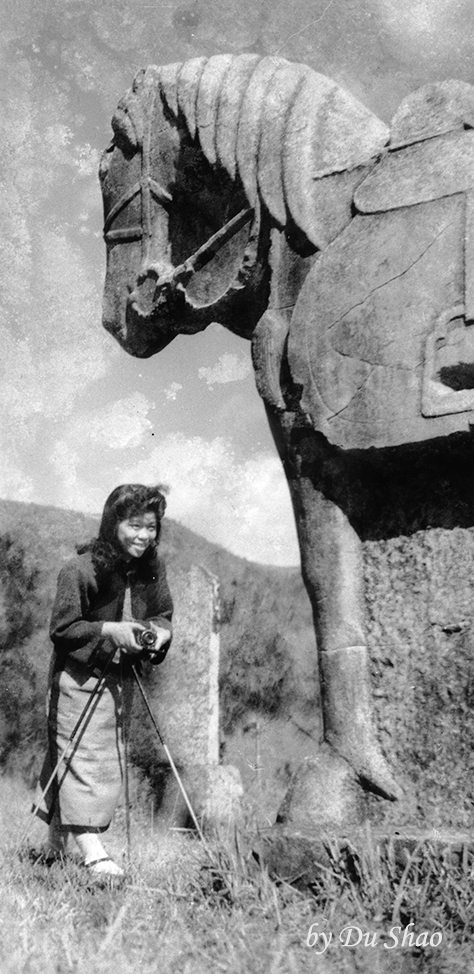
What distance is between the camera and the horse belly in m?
3.68

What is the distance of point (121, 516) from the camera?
14.9ft

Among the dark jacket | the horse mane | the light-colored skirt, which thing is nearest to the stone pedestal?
the light-colored skirt

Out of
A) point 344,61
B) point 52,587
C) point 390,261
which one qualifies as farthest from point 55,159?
point 390,261

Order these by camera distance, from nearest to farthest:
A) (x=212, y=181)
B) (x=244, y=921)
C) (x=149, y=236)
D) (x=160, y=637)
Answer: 1. (x=244, y=921)
2. (x=160, y=637)
3. (x=212, y=181)
4. (x=149, y=236)

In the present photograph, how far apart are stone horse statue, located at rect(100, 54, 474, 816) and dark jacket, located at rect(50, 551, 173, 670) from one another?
77cm

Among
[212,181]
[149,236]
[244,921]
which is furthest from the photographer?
[149,236]

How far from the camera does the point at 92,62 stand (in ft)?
23.5

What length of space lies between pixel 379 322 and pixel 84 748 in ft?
6.53

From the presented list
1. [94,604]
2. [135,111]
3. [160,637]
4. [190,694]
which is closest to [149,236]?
[135,111]

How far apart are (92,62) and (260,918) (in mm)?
5519

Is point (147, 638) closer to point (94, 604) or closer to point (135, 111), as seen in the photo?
point (94, 604)

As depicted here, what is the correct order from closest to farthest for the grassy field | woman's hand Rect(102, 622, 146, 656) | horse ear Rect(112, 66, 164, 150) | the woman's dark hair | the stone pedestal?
the grassy field
woman's hand Rect(102, 622, 146, 656)
the woman's dark hair
horse ear Rect(112, 66, 164, 150)
the stone pedestal

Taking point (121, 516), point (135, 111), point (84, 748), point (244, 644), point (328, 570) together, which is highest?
point (135, 111)

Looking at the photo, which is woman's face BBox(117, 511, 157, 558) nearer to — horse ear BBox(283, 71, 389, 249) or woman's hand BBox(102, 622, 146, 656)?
woman's hand BBox(102, 622, 146, 656)
